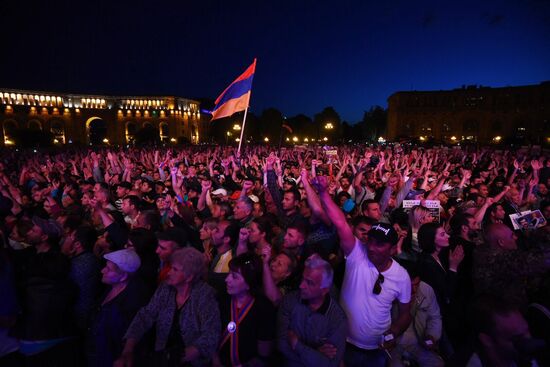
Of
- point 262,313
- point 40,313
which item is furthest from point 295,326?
point 40,313

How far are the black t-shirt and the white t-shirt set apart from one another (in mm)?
789

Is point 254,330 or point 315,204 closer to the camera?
point 254,330

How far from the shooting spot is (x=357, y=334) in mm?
2922

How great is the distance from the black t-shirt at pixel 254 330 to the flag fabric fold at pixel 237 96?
6547 mm

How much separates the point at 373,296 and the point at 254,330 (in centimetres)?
109

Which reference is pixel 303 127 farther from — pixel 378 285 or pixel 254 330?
pixel 254 330

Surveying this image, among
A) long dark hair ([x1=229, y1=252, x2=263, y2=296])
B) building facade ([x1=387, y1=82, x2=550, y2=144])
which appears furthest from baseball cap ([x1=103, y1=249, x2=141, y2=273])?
building facade ([x1=387, y1=82, x2=550, y2=144])

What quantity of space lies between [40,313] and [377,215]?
437 centimetres

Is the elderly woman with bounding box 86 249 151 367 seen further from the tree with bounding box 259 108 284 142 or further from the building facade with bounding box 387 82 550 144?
the tree with bounding box 259 108 284 142

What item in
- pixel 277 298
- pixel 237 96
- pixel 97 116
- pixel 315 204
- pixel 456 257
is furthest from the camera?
pixel 97 116

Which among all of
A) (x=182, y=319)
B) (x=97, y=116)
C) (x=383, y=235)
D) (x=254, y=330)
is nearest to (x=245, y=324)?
(x=254, y=330)

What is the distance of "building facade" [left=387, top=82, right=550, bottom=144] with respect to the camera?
7031 centimetres

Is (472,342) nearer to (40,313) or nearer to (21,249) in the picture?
(40,313)

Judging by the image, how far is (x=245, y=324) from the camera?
2.67 metres
